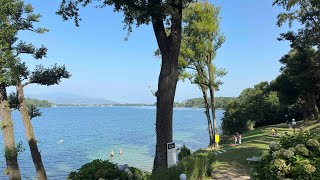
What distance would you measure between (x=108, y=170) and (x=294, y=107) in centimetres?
6001

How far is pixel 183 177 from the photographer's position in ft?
26.0

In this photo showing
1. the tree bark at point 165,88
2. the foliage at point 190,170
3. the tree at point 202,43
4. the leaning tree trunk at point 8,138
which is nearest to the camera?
the foliage at point 190,170

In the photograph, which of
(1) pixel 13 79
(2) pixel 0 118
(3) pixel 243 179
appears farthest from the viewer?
(2) pixel 0 118

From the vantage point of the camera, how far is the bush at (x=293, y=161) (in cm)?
692

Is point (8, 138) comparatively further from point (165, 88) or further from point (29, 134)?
point (165, 88)

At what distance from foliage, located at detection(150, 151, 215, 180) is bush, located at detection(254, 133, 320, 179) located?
211 centimetres

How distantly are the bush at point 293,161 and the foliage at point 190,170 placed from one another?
211 centimetres

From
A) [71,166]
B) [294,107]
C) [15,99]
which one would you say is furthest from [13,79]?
[294,107]

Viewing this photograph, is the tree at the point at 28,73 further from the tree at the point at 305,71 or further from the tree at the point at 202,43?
the tree at the point at 305,71

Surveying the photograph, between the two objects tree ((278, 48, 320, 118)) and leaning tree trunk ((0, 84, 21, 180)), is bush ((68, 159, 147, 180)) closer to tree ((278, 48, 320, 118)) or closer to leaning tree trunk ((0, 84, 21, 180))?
leaning tree trunk ((0, 84, 21, 180))

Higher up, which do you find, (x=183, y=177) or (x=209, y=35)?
(x=209, y=35)

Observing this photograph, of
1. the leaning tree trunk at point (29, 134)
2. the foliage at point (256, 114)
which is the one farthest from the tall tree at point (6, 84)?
the foliage at point (256, 114)

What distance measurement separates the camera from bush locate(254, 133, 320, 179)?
6.92m

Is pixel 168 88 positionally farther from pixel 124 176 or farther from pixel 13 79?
pixel 13 79
